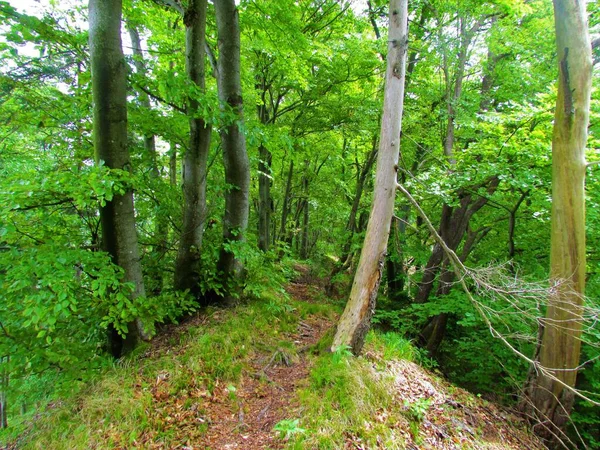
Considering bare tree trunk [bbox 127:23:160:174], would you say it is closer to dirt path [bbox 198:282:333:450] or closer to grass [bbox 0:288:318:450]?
grass [bbox 0:288:318:450]

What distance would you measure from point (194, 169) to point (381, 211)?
2767mm

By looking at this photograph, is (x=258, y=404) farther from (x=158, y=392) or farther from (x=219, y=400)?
(x=158, y=392)

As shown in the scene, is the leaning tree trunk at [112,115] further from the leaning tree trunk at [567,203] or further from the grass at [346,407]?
the leaning tree trunk at [567,203]

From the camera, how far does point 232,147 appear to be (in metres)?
4.57

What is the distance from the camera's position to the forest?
278cm

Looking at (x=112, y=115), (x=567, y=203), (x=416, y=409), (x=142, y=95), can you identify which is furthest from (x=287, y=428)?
(x=142, y=95)

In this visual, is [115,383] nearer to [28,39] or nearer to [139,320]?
[139,320]

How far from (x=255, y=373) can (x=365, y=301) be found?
5.66 ft

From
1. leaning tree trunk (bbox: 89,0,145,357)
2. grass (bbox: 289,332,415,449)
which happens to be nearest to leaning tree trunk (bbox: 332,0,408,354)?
grass (bbox: 289,332,415,449)

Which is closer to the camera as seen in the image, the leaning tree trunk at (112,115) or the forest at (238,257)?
the forest at (238,257)

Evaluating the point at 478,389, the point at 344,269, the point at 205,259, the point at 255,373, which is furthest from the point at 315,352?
the point at 344,269

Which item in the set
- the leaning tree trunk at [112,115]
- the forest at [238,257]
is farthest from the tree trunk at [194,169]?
the leaning tree trunk at [112,115]

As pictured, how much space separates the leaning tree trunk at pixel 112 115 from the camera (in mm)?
3078

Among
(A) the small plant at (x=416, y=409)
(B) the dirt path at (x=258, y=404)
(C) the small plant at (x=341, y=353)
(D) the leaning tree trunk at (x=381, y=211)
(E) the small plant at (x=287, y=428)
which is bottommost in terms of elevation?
(B) the dirt path at (x=258, y=404)
